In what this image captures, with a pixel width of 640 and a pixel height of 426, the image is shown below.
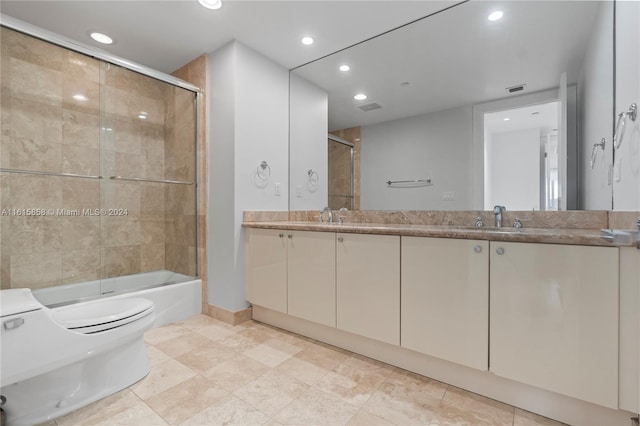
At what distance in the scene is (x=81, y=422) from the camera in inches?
49.0

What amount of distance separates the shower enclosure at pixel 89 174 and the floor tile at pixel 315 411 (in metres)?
1.66

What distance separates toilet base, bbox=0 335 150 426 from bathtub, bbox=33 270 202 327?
762 mm

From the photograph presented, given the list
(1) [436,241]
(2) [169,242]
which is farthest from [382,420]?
(2) [169,242]

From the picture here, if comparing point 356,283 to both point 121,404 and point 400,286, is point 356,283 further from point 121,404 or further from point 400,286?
point 121,404

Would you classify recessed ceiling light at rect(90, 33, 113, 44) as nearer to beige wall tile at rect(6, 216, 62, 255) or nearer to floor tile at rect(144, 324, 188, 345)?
beige wall tile at rect(6, 216, 62, 255)

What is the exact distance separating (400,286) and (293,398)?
777 millimetres

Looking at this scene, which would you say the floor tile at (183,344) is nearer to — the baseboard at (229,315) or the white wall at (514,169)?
the baseboard at (229,315)

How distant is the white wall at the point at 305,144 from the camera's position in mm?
2756

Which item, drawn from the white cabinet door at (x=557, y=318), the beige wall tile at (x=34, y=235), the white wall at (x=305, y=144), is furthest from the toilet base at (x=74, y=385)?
the white cabinet door at (x=557, y=318)

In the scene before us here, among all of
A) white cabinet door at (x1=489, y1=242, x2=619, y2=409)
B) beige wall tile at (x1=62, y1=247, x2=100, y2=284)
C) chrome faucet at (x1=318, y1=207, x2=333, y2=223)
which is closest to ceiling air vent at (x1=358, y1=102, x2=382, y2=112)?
chrome faucet at (x1=318, y1=207, x2=333, y2=223)

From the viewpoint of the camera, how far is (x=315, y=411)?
1.33 metres

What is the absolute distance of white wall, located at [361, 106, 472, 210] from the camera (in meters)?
2.00

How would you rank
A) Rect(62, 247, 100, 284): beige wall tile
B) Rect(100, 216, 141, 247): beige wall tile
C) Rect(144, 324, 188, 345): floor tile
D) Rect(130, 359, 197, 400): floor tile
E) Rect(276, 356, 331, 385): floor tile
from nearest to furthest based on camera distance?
Rect(130, 359, 197, 400): floor tile
Rect(276, 356, 331, 385): floor tile
Rect(144, 324, 188, 345): floor tile
Rect(62, 247, 100, 284): beige wall tile
Rect(100, 216, 141, 247): beige wall tile

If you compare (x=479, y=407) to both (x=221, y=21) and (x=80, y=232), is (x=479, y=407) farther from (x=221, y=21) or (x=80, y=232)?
(x=80, y=232)
